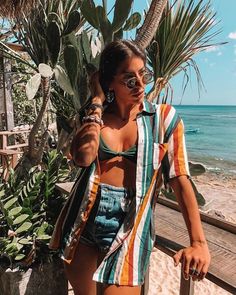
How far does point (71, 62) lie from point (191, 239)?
4.71ft

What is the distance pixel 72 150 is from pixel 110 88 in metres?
0.26

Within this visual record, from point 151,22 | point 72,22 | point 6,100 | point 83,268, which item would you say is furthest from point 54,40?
point 6,100

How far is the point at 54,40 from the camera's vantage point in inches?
92.0

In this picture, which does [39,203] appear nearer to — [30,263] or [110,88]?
[30,263]

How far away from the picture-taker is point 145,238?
3.96 ft

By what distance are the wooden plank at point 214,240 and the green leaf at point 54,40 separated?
123 centimetres

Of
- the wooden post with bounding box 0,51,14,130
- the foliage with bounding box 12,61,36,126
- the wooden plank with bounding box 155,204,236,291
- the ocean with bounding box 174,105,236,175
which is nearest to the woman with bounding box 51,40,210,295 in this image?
→ the wooden plank with bounding box 155,204,236,291

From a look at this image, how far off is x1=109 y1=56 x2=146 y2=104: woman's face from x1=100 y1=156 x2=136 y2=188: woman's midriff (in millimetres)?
217

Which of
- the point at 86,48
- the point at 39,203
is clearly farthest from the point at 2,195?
the point at 86,48

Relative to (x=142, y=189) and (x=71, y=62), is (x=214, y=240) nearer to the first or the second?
(x=142, y=189)

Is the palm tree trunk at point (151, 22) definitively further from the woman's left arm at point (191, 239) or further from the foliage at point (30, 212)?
the woman's left arm at point (191, 239)

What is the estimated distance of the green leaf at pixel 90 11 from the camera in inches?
86.9

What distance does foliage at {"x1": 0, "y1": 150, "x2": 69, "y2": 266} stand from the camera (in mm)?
2145

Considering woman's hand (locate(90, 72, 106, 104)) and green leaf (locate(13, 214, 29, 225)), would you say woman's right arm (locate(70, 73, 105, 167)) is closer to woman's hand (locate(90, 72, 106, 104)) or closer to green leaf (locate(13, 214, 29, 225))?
woman's hand (locate(90, 72, 106, 104))
